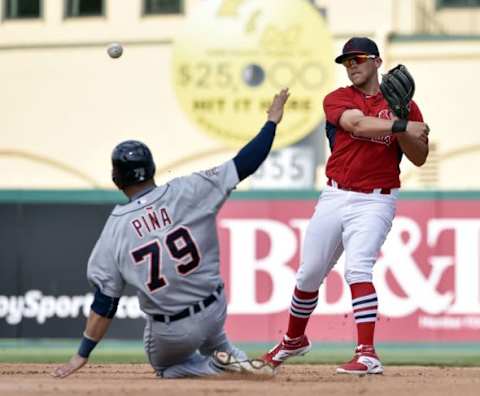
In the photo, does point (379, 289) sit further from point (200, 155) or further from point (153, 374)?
point (200, 155)

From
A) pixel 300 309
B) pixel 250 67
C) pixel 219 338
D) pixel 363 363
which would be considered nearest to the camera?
pixel 219 338

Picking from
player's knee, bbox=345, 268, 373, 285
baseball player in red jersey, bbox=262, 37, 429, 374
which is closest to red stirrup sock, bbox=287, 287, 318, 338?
baseball player in red jersey, bbox=262, 37, 429, 374

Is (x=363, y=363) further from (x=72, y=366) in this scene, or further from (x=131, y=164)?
(x=131, y=164)

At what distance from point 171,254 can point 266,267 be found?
493 centimetres

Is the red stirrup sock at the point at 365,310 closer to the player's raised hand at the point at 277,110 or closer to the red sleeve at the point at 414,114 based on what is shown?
the red sleeve at the point at 414,114

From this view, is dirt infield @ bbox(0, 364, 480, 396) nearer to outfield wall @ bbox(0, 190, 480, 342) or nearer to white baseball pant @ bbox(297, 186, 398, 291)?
white baseball pant @ bbox(297, 186, 398, 291)

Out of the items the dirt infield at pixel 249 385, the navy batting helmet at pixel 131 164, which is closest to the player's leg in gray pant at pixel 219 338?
the dirt infield at pixel 249 385

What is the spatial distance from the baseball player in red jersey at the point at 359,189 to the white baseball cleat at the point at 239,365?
1.69ft

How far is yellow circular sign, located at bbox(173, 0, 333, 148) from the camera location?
1773 centimetres

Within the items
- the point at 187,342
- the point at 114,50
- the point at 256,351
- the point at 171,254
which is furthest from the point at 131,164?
the point at 256,351

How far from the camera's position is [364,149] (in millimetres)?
7664

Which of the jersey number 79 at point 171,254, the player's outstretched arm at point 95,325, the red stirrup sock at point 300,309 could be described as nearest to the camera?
the jersey number 79 at point 171,254

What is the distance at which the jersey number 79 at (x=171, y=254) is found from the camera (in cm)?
689

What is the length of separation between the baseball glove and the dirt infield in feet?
4.35
